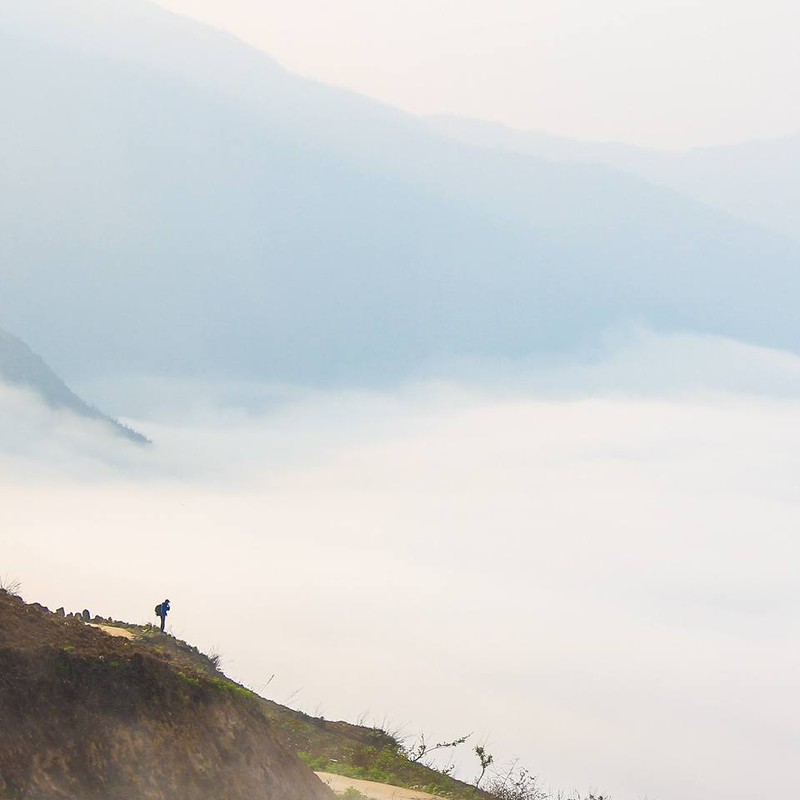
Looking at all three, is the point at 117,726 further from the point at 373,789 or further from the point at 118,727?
the point at 373,789

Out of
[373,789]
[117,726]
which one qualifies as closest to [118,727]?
[117,726]

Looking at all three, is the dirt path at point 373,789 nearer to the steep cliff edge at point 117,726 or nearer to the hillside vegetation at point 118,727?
the hillside vegetation at point 118,727

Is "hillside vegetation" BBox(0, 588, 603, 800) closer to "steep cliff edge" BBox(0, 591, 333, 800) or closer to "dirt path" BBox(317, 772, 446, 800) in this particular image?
"steep cliff edge" BBox(0, 591, 333, 800)

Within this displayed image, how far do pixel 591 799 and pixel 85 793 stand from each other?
2105 centimetres

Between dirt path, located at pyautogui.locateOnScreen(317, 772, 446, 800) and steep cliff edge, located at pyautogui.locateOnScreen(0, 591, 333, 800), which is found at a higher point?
dirt path, located at pyautogui.locateOnScreen(317, 772, 446, 800)

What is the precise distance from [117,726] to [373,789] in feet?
41.9

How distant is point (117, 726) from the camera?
25.0 metres

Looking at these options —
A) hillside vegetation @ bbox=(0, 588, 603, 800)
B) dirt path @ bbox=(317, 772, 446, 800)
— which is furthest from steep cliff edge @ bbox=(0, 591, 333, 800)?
dirt path @ bbox=(317, 772, 446, 800)

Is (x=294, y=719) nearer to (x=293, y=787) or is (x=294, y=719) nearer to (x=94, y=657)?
(x=293, y=787)

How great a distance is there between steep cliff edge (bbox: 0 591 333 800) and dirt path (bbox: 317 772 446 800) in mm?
4644

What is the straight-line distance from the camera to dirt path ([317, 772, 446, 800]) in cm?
3393

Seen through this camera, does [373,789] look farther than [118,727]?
Yes

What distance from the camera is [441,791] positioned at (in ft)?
128

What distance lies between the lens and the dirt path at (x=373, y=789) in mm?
33928
